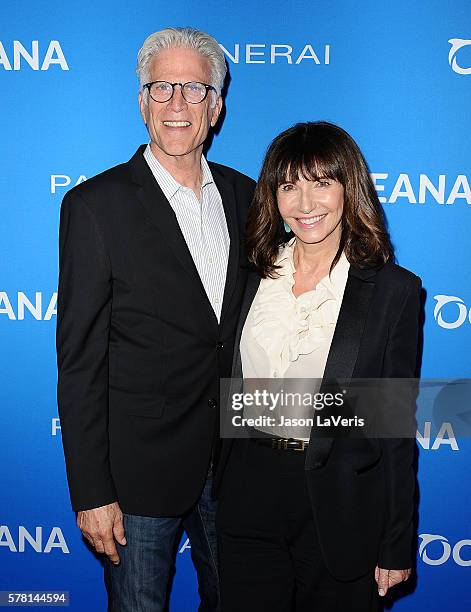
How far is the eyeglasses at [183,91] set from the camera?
1.91 m

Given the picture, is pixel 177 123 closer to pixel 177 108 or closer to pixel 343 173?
pixel 177 108

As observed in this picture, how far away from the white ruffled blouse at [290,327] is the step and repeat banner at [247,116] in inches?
28.9

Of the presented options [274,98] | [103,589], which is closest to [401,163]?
[274,98]

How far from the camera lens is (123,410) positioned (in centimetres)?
190

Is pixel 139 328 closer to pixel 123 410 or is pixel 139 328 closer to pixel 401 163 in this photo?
pixel 123 410

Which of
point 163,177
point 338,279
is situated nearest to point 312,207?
point 338,279

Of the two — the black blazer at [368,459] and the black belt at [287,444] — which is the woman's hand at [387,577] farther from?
the black belt at [287,444]

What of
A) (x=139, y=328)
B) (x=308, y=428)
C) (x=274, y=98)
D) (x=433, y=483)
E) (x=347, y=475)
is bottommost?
(x=433, y=483)

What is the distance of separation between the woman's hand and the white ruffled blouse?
22.1 inches

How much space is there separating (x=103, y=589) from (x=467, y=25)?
8.36 ft

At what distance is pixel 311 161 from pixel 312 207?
12 centimetres

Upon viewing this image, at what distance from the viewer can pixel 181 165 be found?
194 cm

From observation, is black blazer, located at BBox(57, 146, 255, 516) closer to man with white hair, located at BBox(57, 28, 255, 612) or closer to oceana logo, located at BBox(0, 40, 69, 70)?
man with white hair, located at BBox(57, 28, 255, 612)

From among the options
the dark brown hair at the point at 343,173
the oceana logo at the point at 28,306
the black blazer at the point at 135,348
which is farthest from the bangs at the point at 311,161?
the oceana logo at the point at 28,306
